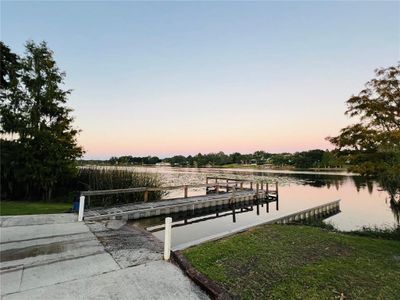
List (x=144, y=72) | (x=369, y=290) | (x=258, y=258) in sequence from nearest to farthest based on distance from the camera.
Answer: (x=369, y=290) → (x=258, y=258) → (x=144, y=72)

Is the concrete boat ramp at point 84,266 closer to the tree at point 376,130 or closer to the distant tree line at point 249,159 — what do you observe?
the tree at point 376,130

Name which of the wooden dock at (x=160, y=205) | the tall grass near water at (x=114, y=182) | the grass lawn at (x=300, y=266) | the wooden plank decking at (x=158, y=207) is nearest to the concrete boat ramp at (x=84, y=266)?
the grass lawn at (x=300, y=266)

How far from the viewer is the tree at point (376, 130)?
29.3 ft

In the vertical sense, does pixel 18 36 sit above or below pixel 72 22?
below

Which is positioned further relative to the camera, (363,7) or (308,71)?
(308,71)

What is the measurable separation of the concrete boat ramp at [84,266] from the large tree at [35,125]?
253 inches

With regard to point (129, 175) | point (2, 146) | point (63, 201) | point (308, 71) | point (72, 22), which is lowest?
point (63, 201)

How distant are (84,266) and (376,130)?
1069 centimetres

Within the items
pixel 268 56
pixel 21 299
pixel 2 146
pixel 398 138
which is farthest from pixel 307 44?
pixel 2 146

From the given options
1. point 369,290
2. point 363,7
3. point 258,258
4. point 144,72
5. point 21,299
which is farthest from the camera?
point 144,72

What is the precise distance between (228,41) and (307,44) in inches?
184

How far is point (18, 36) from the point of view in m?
12.9

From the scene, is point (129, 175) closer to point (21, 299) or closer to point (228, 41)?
point (228, 41)

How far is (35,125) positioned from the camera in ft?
42.0
